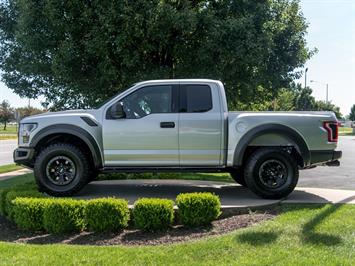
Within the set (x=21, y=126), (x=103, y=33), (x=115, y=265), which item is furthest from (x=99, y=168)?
(x=103, y=33)

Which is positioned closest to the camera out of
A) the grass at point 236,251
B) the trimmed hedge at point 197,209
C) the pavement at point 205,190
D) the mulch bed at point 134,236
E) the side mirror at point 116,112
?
the grass at point 236,251

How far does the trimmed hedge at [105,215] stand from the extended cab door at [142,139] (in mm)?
1771

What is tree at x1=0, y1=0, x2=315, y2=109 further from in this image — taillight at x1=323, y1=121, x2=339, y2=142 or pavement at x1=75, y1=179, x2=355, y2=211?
taillight at x1=323, y1=121, x2=339, y2=142

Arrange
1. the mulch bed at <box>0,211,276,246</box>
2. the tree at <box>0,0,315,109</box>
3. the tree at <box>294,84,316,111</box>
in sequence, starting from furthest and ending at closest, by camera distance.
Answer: the tree at <box>294,84,316,111</box> → the tree at <box>0,0,315,109</box> → the mulch bed at <box>0,211,276,246</box>

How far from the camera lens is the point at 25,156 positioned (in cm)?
804

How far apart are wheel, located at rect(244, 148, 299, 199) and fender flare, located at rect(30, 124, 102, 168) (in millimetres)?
2591

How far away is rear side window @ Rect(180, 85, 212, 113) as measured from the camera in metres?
8.06

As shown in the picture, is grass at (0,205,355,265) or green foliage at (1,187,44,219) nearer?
grass at (0,205,355,265)

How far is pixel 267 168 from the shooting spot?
8.03m

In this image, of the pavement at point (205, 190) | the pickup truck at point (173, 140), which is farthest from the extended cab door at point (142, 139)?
the pavement at point (205, 190)

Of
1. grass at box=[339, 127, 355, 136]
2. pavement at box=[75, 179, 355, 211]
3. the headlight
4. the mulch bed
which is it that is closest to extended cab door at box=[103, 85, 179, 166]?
pavement at box=[75, 179, 355, 211]

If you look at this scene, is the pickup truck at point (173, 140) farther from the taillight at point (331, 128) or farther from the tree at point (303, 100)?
the tree at point (303, 100)

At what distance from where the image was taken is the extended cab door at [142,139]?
7.89 metres

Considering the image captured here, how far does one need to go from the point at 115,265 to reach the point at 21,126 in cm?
432
